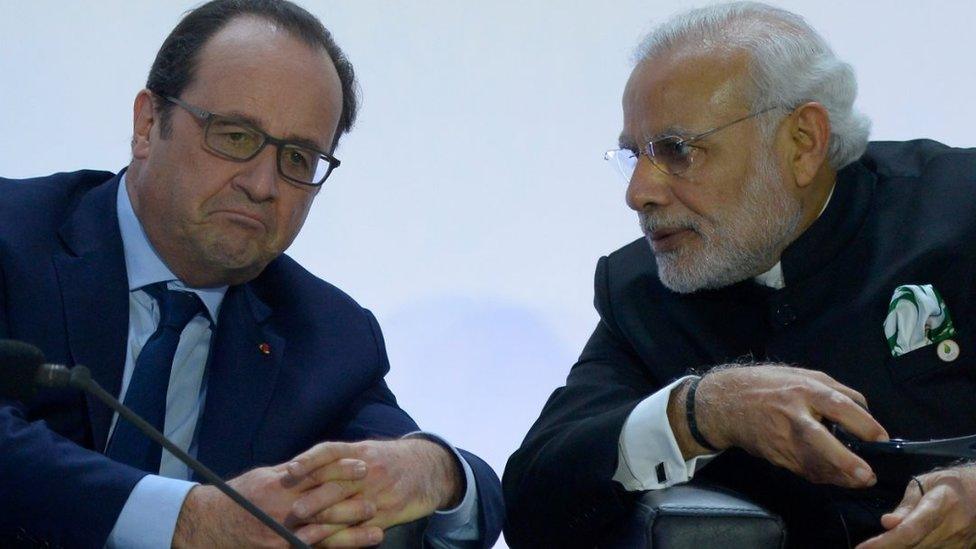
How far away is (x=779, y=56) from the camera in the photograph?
2787 mm

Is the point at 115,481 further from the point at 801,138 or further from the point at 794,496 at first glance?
the point at 801,138

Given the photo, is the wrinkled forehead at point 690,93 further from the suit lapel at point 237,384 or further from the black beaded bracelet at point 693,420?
the suit lapel at point 237,384

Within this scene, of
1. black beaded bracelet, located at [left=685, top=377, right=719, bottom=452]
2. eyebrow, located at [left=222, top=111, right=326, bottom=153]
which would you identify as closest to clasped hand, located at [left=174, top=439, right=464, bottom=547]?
black beaded bracelet, located at [left=685, top=377, right=719, bottom=452]

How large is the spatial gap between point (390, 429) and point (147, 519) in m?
0.65

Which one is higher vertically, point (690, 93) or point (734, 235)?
point (690, 93)

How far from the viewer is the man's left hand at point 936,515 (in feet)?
6.80

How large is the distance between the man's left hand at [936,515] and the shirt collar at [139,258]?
51.4 inches

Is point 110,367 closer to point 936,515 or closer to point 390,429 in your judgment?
point 390,429

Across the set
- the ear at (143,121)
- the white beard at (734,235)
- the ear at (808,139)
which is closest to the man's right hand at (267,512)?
the ear at (143,121)

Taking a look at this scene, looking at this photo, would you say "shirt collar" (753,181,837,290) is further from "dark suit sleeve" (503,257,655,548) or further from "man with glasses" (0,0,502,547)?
"man with glasses" (0,0,502,547)

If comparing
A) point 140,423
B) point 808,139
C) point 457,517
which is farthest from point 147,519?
point 808,139

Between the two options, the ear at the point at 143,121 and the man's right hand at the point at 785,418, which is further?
the ear at the point at 143,121

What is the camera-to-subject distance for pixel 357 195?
3326 mm

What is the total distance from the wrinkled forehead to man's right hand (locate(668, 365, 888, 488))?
1.87 ft
